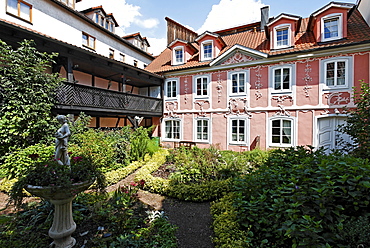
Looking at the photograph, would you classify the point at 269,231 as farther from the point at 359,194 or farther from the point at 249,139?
the point at 249,139

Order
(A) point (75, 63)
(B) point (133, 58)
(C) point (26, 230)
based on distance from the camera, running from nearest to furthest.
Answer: (C) point (26, 230)
(A) point (75, 63)
(B) point (133, 58)

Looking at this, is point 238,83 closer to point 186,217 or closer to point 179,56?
point 179,56

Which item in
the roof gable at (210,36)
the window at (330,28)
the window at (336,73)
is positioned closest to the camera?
the window at (336,73)

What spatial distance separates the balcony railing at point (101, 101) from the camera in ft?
27.9

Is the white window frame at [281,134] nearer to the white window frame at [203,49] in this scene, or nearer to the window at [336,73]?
the window at [336,73]

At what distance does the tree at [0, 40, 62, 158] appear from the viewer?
652 cm

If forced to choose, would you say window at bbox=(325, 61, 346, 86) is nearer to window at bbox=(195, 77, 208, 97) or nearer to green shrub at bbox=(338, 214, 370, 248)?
window at bbox=(195, 77, 208, 97)

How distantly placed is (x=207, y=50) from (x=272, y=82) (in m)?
5.26

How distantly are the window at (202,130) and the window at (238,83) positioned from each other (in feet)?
9.51

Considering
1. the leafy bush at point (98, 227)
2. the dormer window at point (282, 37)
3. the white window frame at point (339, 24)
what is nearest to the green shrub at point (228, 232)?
the leafy bush at point (98, 227)

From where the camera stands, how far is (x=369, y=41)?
29.7 ft

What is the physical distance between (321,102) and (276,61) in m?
3.40

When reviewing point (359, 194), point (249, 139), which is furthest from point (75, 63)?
point (359, 194)

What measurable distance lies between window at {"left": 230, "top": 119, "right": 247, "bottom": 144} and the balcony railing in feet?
19.4
